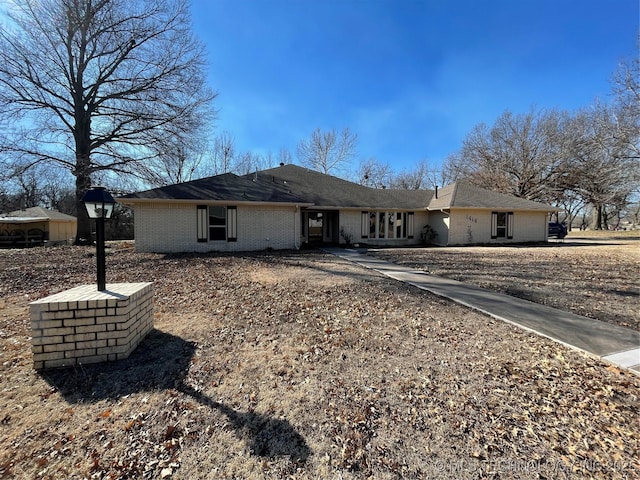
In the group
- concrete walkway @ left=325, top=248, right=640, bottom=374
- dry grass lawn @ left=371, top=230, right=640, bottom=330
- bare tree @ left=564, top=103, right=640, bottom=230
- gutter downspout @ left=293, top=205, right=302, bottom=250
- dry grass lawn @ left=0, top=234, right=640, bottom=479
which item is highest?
bare tree @ left=564, top=103, right=640, bottom=230

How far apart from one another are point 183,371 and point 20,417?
122 cm

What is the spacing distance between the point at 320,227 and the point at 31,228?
2303 centimetres

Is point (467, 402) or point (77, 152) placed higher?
point (77, 152)

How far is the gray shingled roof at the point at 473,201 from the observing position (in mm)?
17062

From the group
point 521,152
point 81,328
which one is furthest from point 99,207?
point 521,152

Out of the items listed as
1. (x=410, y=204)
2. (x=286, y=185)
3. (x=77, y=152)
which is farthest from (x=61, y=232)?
(x=410, y=204)

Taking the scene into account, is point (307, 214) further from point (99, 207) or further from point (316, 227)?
point (99, 207)

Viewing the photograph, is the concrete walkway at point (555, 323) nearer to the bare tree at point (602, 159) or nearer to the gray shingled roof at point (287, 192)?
the gray shingled roof at point (287, 192)

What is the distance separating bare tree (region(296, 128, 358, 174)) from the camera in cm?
3189

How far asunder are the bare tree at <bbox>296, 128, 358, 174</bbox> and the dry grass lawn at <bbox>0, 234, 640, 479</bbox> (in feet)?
95.9

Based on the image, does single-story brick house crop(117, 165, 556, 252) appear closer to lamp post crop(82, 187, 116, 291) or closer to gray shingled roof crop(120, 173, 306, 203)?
gray shingled roof crop(120, 173, 306, 203)

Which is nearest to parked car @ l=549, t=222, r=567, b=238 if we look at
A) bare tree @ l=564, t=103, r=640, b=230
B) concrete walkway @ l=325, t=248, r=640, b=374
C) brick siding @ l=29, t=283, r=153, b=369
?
bare tree @ l=564, t=103, r=640, b=230

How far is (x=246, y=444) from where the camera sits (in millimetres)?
2152

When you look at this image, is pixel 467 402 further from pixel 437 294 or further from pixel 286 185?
pixel 286 185
